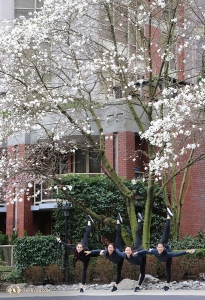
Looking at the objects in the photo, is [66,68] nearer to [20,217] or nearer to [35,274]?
[35,274]

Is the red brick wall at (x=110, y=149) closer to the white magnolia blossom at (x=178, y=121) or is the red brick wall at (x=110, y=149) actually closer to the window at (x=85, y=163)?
the window at (x=85, y=163)

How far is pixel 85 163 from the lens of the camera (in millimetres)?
30562

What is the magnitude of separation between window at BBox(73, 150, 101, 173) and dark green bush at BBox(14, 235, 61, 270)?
698 centimetres

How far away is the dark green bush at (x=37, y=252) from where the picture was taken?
77.6 feet

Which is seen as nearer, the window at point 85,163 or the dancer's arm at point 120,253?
the dancer's arm at point 120,253

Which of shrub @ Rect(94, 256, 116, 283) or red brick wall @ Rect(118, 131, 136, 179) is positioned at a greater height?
red brick wall @ Rect(118, 131, 136, 179)

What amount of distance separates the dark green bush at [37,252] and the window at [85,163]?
6.98 meters

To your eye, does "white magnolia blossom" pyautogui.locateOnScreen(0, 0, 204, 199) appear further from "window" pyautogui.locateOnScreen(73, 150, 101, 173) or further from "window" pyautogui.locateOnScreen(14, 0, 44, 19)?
"window" pyautogui.locateOnScreen(14, 0, 44, 19)

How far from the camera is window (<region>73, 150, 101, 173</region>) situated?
3022cm

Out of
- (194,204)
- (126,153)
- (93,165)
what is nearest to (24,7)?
(93,165)

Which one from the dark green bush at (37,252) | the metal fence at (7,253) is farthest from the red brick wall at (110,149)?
the dark green bush at (37,252)

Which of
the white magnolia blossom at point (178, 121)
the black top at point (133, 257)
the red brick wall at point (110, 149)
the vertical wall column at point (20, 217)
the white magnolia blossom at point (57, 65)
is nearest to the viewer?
the black top at point (133, 257)

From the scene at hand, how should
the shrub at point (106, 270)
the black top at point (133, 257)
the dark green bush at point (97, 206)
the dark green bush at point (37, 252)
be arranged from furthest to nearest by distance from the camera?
the dark green bush at point (97, 206) < the dark green bush at point (37, 252) < the shrub at point (106, 270) < the black top at point (133, 257)

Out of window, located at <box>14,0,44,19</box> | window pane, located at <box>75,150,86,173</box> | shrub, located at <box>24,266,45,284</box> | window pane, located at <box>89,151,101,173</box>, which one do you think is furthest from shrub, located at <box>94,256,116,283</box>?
window, located at <box>14,0,44,19</box>
